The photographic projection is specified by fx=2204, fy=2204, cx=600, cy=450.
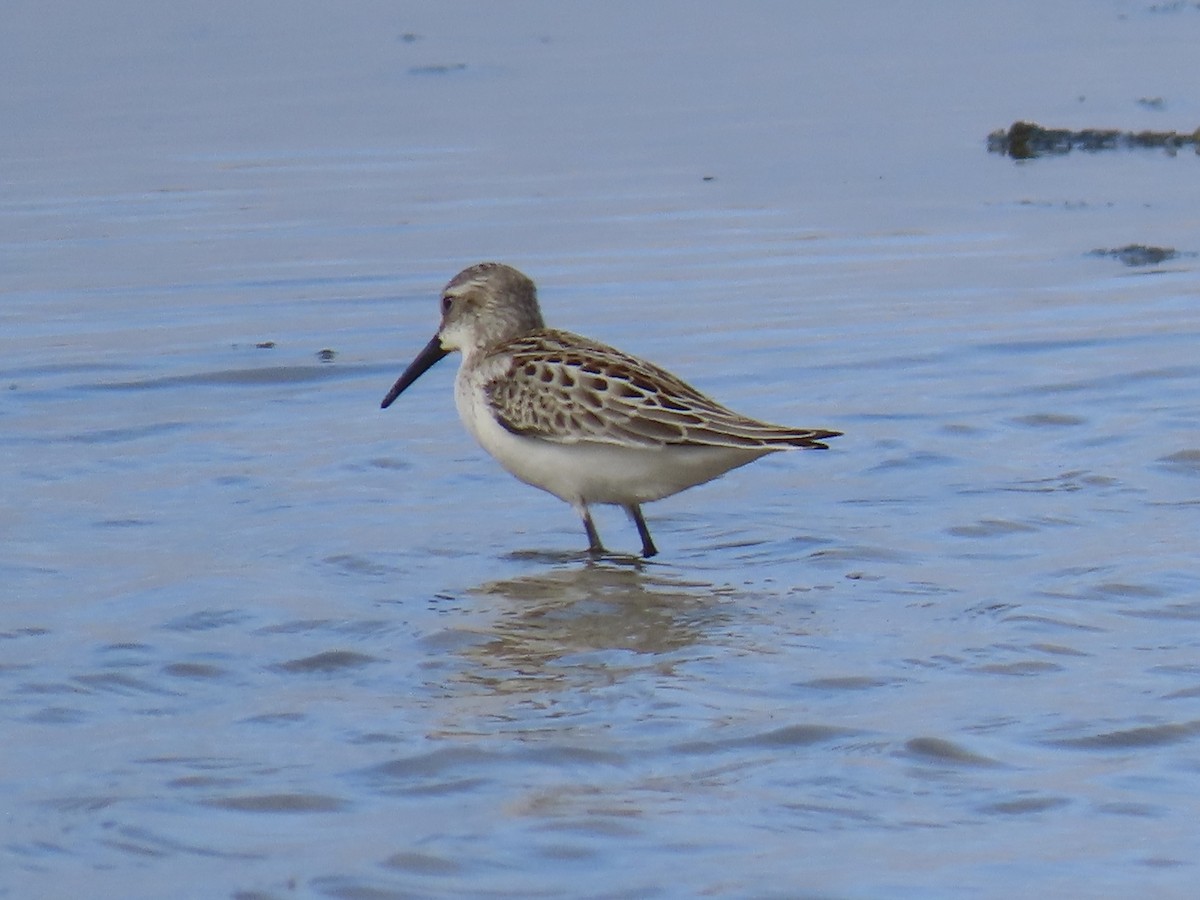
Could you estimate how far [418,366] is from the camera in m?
9.14

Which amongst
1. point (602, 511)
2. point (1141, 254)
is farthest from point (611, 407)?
point (1141, 254)

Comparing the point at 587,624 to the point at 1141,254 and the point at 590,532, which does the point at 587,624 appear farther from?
the point at 1141,254

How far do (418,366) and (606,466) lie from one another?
5.03 feet

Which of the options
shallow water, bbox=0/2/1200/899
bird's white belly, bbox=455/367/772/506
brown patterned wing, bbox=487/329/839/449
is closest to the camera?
shallow water, bbox=0/2/1200/899

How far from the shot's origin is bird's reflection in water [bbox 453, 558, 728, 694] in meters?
6.41

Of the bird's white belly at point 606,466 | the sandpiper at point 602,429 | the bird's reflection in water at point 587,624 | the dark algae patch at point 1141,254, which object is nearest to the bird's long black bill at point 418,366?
the sandpiper at point 602,429

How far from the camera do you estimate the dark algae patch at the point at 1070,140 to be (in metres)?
14.1

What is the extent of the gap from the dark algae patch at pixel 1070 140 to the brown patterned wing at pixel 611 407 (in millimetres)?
6588

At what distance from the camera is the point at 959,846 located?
4812 mm

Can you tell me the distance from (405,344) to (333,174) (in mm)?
3474

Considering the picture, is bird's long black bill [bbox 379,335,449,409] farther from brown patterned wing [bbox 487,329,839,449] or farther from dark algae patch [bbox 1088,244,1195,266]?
dark algae patch [bbox 1088,244,1195,266]

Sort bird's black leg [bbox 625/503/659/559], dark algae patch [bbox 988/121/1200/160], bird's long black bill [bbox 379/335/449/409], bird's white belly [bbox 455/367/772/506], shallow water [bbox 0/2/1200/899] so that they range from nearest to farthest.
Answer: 1. shallow water [bbox 0/2/1200/899]
2. bird's white belly [bbox 455/367/772/506]
3. bird's black leg [bbox 625/503/659/559]
4. bird's long black bill [bbox 379/335/449/409]
5. dark algae patch [bbox 988/121/1200/160]

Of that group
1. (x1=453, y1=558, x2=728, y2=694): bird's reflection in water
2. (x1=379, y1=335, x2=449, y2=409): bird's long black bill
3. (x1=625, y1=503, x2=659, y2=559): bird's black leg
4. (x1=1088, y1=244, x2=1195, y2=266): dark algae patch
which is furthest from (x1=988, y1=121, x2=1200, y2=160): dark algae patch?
(x1=453, y1=558, x2=728, y2=694): bird's reflection in water

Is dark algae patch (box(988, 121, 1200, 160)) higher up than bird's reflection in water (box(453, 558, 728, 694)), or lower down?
higher up
